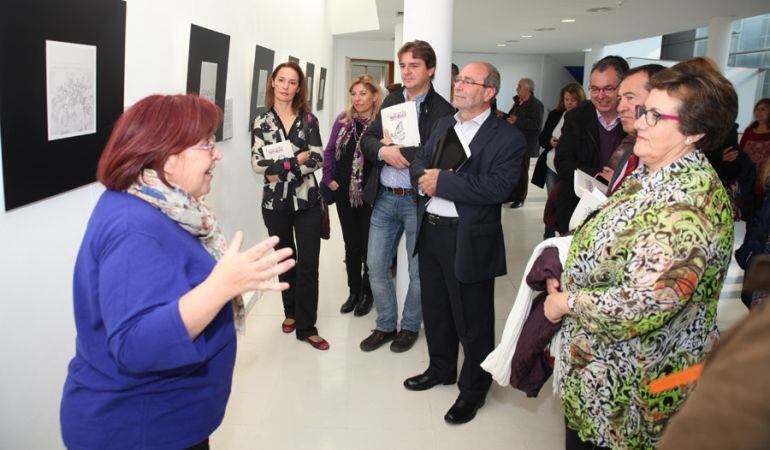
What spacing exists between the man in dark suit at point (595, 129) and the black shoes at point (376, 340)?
5.74ft

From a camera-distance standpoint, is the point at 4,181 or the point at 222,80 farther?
the point at 222,80

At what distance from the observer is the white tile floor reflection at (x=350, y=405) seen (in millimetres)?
2967

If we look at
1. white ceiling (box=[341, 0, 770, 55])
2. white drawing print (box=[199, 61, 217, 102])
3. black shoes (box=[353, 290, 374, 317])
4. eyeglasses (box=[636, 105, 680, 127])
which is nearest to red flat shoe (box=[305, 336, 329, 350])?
black shoes (box=[353, 290, 374, 317])

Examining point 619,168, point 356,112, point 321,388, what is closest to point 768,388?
point 619,168

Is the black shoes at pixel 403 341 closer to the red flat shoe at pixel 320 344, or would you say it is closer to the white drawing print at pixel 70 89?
the red flat shoe at pixel 320 344

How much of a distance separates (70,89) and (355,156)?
239 centimetres

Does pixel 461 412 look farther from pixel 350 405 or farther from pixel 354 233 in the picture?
pixel 354 233

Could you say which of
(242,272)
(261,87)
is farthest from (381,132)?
(242,272)

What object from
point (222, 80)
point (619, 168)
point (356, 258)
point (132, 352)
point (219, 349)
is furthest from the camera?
point (356, 258)

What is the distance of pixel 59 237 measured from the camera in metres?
2.25

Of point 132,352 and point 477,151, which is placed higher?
point 477,151

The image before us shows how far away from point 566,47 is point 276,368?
1782 cm

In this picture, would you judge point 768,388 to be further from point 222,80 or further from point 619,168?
point 222,80

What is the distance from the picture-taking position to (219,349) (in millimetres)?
1586
